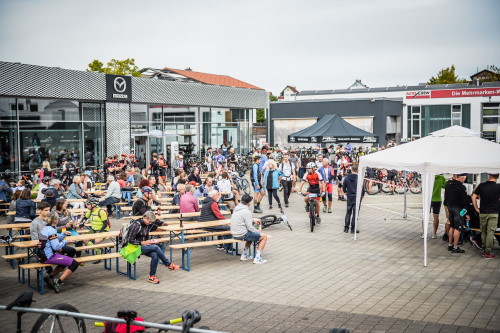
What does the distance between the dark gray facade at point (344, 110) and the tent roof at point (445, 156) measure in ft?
86.0

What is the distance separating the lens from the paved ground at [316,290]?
739cm

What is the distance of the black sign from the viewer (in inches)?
1009

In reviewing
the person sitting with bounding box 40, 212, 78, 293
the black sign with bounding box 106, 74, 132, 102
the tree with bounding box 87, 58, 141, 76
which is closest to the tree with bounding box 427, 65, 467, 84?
the tree with bounding box 87, 58, 141, 76

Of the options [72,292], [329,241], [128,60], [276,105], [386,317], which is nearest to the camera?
[386,317]

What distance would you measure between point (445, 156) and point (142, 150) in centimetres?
1974

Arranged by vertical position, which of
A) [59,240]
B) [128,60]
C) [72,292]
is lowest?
[72,292]

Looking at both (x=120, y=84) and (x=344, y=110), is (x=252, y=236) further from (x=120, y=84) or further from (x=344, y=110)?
(x=344, y=110)

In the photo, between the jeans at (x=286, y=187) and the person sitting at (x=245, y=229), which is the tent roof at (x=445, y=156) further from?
the jeans at (x=286, y=187)

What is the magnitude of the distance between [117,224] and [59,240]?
6.04m

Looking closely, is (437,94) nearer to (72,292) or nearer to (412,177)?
(412,177)

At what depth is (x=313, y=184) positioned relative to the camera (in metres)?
15.0

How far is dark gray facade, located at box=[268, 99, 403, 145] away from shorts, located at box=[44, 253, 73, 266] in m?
→ 32.0

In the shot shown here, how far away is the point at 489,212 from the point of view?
1112 centimetres

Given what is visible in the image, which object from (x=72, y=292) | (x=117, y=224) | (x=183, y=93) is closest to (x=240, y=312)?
(x=72, y=292)
